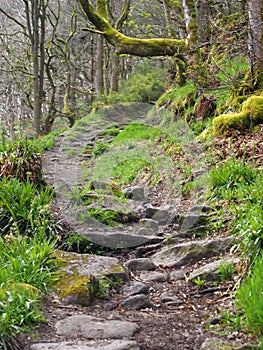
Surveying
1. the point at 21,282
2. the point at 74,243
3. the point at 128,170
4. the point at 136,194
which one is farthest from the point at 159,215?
the point at 128,170

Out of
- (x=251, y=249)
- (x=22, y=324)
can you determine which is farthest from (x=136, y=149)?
(x=22, y=324)

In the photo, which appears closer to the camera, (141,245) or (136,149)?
(141,245)

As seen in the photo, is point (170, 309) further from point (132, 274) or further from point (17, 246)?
point (17, 246)

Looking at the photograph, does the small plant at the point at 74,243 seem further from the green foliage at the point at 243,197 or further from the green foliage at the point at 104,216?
the green foliage at the point at 243,197

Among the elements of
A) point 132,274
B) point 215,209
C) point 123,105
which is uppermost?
point 123,105

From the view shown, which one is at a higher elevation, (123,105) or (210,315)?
(123,105)

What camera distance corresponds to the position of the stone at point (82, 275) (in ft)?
12.5

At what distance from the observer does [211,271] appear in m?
4.18

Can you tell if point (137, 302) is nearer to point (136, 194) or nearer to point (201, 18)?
point (136, 194)

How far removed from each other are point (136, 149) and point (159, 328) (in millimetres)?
7842

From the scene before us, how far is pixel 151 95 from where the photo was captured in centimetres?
1792

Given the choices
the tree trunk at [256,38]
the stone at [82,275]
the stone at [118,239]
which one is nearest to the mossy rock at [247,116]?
the tree trunk at [256,38]

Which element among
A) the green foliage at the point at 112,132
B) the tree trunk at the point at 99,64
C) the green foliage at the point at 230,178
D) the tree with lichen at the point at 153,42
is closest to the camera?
the green foliage at the point at 230,178

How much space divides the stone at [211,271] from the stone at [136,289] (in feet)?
1.54
